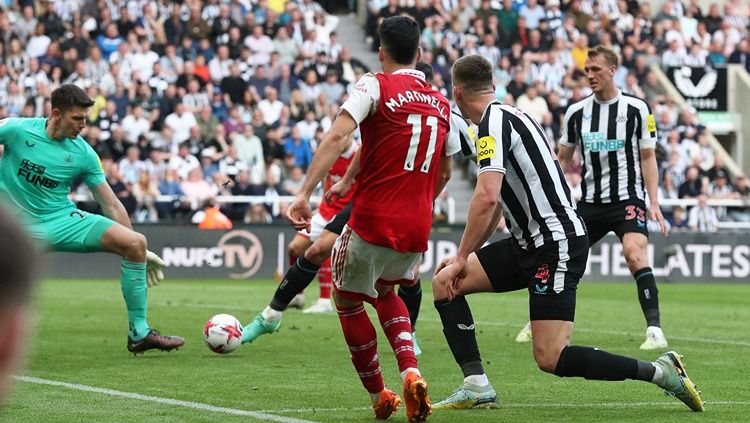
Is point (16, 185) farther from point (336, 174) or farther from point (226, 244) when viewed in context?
point (226, 244)

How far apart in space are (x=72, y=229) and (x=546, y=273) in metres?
4.05

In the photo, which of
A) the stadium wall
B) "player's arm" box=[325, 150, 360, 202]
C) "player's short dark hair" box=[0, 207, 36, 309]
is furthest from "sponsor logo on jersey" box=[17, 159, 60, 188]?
the stadium wall

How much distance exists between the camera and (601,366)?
6105 millimetres

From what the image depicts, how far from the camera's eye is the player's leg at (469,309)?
6.65m

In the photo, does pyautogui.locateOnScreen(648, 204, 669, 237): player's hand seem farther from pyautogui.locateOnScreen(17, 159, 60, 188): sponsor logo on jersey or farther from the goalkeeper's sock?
pyautogui.locateOnScreen(17, 159, 60, 188): sponsor logo on jersey

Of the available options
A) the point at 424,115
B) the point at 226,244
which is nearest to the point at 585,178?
the point at 424,115

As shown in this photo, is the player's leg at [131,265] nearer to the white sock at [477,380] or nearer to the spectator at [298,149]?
the white sock at [477,380]

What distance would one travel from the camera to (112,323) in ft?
41.9

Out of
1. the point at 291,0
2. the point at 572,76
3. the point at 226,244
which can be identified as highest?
the point at 291,0

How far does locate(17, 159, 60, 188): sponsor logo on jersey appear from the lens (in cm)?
906

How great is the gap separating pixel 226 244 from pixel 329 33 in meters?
7.59

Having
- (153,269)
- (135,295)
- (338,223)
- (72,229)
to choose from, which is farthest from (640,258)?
(72,229)

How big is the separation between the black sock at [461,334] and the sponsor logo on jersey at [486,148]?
0.98 meters

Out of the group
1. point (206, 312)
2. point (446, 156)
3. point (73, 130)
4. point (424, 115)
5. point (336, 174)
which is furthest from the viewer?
point (206, 312)
